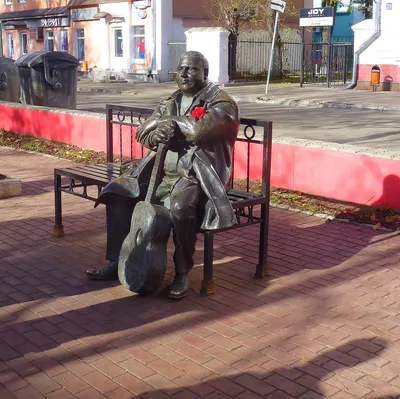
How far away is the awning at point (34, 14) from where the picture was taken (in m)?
34.5

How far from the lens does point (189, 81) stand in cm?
482

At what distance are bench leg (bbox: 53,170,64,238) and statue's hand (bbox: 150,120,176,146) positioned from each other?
1713 mm

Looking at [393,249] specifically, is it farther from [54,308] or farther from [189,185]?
[54,308]

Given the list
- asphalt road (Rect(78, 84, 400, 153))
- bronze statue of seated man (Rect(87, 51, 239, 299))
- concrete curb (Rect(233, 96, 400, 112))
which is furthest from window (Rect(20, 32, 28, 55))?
bronze statue of seated man (Rect(87, 51, 239, 299))

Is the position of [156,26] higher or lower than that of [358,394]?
higher

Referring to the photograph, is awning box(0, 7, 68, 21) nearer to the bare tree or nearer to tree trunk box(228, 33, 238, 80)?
the bare tree

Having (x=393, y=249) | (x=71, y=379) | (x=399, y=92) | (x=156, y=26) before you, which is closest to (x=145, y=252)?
(x=71, y=379)

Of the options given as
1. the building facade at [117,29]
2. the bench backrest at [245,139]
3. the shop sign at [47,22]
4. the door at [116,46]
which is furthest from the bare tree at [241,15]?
the bench backrest at [245,139]

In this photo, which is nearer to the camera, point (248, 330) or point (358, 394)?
point (358, 394)

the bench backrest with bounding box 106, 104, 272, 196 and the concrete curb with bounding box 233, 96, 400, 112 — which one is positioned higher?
the bench backrest with bounding box 106, 104, 272, 196

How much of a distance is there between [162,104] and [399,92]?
62.5ft

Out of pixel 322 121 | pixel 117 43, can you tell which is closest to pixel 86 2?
pixel 117 43

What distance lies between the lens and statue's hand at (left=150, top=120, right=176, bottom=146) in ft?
15.3

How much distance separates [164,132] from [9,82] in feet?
39.3
